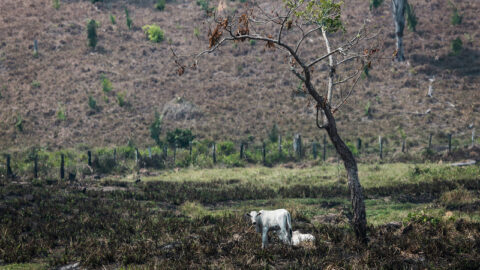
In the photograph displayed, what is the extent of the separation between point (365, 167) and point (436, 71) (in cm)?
3056

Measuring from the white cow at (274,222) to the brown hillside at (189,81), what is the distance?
33.5m

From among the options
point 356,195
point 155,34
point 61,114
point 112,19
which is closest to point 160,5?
point 112,19

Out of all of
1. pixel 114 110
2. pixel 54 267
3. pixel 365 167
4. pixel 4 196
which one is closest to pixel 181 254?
pixel 54 267

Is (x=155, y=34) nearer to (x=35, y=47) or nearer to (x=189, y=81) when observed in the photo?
(x=189, y=81)

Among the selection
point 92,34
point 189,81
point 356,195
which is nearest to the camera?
point 356,195

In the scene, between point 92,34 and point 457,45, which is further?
point 92,34

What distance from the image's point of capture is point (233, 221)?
16.0 metres

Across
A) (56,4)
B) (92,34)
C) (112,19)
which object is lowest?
(92,34)

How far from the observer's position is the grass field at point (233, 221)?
1188 centimetres

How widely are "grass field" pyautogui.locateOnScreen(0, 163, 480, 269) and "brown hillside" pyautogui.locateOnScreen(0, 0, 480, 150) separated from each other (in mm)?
19188

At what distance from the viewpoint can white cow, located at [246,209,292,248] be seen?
39.7 feet

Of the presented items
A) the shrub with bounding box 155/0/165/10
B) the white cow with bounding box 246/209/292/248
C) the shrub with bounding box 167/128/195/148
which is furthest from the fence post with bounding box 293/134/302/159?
the shrub with bounding box 155/0/165/10

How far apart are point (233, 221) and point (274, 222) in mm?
4020

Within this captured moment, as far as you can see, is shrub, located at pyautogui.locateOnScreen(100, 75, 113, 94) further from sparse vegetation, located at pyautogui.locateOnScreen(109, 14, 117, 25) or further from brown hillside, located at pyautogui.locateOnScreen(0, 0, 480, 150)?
sparse vegetation, located at pyautogui.locateOnScreen(109, 14, 117, 25)
